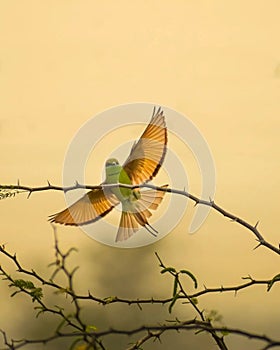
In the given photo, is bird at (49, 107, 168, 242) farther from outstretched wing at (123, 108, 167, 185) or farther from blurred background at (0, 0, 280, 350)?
blurred background at (0, 0, 280, 350)

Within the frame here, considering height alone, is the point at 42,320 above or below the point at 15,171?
below

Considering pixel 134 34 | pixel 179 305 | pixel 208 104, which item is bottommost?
pixel 179 305

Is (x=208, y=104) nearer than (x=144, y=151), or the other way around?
(x=144, y=151)

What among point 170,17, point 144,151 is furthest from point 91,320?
point 170,17

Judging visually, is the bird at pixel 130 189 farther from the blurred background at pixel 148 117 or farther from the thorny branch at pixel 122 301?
the blurred background at pixel 148 117

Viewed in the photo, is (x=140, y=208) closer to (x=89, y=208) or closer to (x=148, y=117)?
(x=89, y=208)

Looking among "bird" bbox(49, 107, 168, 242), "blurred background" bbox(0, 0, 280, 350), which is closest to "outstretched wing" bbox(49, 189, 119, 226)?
"bird" bbox(49, 107, 168, 242)

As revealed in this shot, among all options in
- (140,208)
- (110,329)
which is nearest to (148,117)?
(140,208)

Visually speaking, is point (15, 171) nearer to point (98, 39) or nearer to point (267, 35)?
point (98, 39)
